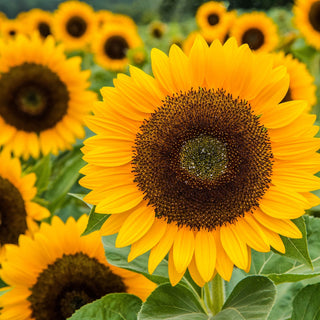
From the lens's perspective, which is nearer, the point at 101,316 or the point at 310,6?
the point at 101,316

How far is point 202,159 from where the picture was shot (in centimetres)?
99

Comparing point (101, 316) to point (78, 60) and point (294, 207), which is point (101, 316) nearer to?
point (294, 207)

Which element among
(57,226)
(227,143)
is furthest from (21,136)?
(227,143)

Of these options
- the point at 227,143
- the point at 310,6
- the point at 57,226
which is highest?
the point at 310,6

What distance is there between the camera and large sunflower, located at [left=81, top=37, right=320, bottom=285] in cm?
91

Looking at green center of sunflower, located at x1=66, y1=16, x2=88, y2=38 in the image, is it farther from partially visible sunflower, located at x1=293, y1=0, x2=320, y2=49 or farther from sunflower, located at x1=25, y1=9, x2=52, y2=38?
partially visible sunflower, located at x1=293, y1=0, x2=320, y2=49

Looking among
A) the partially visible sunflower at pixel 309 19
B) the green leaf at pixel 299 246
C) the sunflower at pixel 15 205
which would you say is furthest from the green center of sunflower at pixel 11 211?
the partially visible sunflower at pixel 309 19

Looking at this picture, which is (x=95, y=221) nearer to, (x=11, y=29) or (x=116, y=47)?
(x=116, y=47)

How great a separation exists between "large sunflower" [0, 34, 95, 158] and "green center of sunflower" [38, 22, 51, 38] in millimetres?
2592

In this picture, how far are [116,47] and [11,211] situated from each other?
2.84 metres

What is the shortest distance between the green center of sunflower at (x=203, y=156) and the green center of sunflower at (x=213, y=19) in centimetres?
324

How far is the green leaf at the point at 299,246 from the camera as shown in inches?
34.6

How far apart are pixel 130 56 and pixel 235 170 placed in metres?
2.51

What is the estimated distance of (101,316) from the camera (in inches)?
43.4
